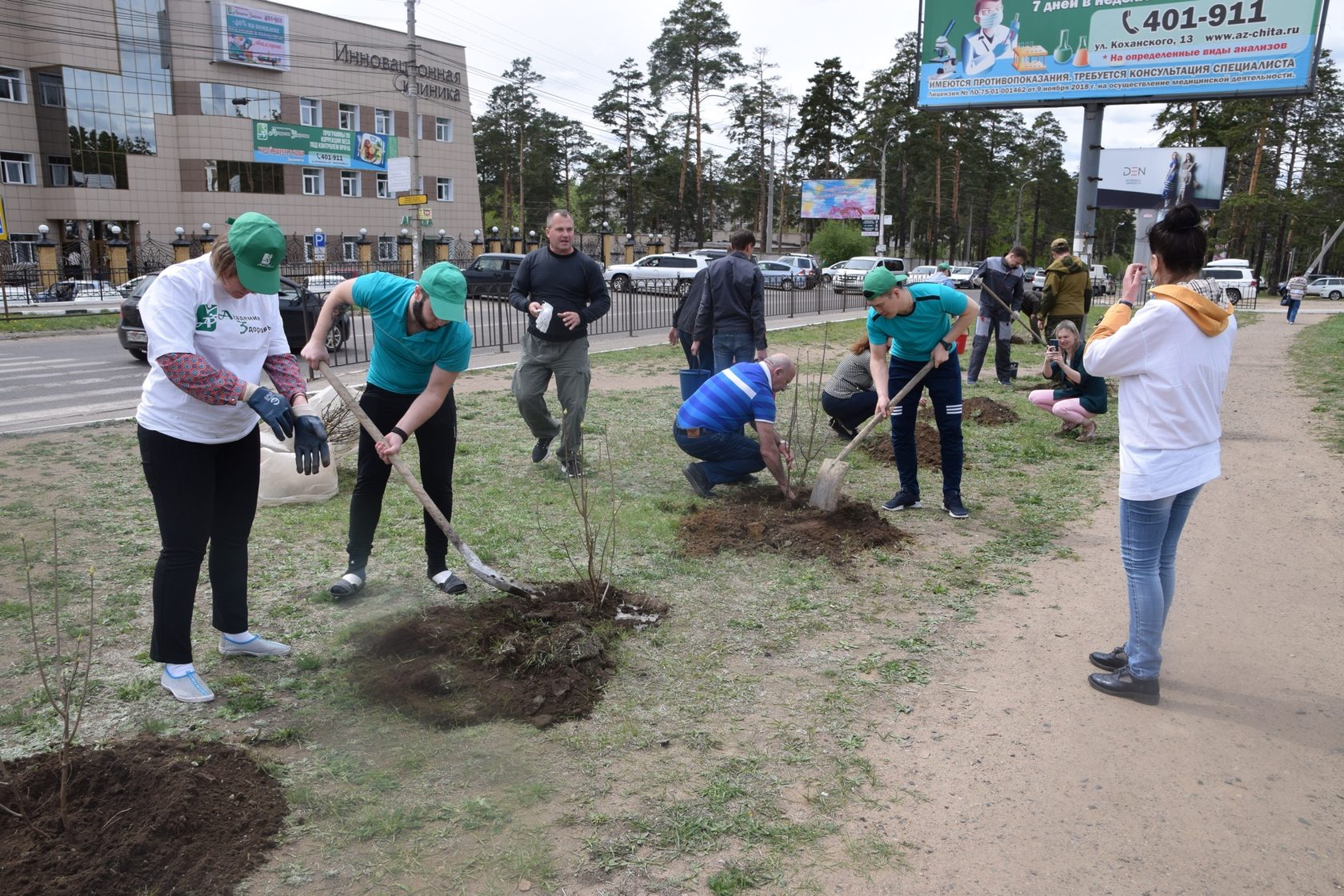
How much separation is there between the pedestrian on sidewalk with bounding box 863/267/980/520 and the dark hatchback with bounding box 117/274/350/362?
10.7 m

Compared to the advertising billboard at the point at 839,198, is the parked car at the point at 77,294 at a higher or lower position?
lower

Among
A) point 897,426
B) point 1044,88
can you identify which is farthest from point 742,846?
point 1044,88

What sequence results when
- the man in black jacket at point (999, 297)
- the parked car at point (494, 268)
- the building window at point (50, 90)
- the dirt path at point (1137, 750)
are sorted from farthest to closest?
the building window at point (50, 90) → the parked car at point (494, 268) → the man in black jacket at point (999, 297) → the dirt path at point (1137, 750)

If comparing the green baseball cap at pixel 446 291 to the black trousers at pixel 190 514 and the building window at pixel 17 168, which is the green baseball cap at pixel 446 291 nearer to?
the black trousers at pixel 190 514

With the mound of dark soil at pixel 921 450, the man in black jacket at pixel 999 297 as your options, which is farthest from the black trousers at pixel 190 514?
the man in black jacket at pixel 999 297

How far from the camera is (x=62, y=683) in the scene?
3.38 m

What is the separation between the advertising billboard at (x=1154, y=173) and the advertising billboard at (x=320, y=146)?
111 feet

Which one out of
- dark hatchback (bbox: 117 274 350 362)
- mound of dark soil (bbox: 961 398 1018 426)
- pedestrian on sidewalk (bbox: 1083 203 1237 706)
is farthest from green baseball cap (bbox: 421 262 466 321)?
dark hatchback (bbox: 117 274 350 362)

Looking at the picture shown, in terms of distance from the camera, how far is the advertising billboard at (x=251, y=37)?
39.3m

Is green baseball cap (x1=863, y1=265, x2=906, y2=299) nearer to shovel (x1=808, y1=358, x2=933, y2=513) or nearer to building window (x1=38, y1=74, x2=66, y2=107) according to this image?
shovel (x1=808, y1=358, x2=933, y2=513)

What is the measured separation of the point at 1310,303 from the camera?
4041 cm

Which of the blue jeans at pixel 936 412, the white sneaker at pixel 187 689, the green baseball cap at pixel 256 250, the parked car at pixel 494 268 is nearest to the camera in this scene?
the green baseball cap at pixel 256 250

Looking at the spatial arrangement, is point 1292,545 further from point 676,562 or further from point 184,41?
point 184,41

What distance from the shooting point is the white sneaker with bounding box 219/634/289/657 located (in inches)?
144
